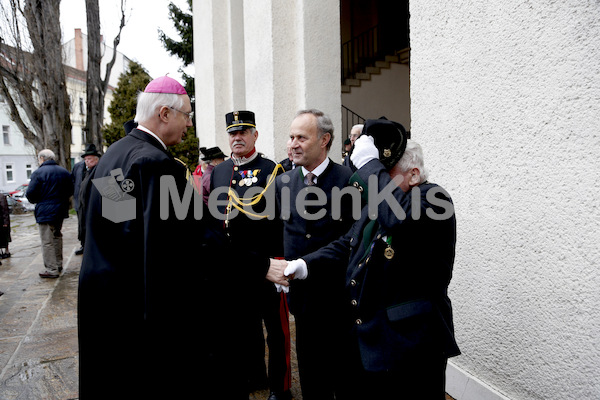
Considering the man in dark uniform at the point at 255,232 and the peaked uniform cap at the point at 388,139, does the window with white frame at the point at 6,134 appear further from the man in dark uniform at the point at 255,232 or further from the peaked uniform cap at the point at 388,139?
the peaked uniform cap at the point at 388,139

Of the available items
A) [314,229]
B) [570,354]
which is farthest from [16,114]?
[570,354]

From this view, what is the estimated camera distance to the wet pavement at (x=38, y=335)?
3.66 metres

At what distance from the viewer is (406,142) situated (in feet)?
6.72

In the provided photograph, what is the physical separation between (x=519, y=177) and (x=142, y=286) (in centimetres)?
204

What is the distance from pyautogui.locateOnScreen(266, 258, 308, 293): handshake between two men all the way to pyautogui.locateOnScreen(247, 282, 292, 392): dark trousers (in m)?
0.54

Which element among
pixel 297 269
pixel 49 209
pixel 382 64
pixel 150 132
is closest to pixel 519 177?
pixel 297 269

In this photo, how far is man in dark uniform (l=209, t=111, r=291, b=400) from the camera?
10.9ft

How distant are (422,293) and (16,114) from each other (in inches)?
809

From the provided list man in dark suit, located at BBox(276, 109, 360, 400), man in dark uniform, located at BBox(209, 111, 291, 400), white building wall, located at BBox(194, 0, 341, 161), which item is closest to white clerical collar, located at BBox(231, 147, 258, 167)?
man in dark uniform, located at BBox(209, 111, 291, 400)

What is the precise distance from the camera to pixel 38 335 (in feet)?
15.9

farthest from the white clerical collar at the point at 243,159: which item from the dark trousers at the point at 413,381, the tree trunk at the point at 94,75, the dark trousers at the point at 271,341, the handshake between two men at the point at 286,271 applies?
the tree trunk at the point at 94,75

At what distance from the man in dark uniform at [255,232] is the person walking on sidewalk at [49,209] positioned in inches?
191

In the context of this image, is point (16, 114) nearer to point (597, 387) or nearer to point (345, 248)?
point (345, 248)

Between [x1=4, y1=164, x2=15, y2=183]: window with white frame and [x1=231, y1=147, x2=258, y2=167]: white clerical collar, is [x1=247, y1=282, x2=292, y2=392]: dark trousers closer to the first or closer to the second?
[x1=231, y1=147, x2=258, y2=167]: white clerical collar
